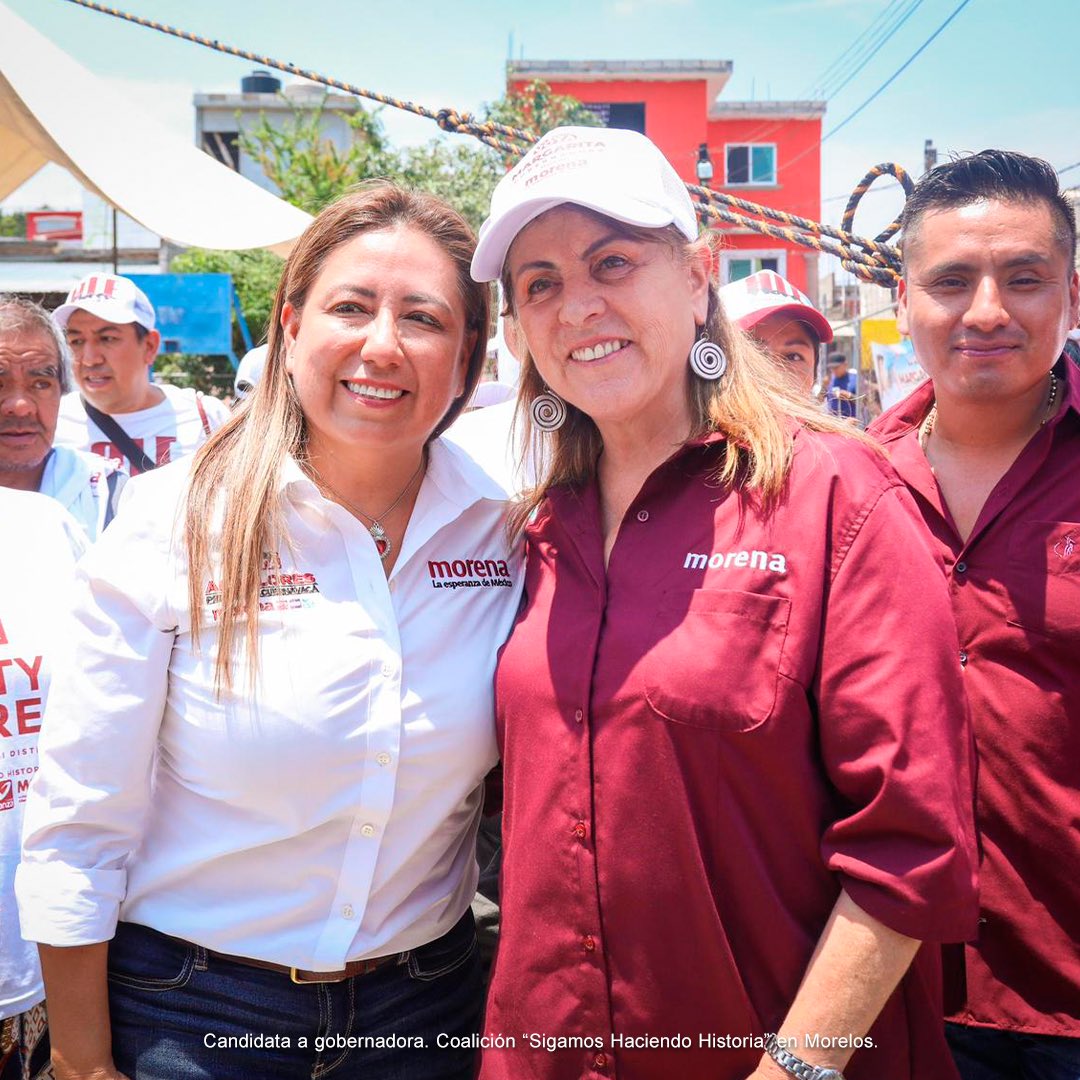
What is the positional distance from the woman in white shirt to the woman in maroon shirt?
24cm

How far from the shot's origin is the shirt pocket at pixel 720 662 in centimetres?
170

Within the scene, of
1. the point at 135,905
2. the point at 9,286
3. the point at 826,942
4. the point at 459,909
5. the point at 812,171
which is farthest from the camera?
the point at 812,171

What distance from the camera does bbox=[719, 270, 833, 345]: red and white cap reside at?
13.3ft

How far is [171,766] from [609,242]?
1.43 meters

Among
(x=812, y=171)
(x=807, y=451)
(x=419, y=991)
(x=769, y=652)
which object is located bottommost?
(x=419, y=991)

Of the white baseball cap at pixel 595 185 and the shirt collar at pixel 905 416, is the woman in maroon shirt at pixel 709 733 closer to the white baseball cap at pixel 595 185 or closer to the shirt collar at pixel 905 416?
the white baseball cap at pixel 595 185

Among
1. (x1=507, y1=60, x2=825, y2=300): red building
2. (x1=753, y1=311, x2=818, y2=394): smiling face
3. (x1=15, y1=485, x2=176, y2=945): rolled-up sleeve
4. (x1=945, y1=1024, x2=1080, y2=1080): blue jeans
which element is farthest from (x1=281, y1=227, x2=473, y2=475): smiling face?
(x1=507, y1=60, x2=825, y2=300): red building

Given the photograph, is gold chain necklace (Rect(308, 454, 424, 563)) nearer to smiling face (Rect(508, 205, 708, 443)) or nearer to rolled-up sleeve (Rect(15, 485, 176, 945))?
rolled-up sleeve (Rect(15, 485, 176, 945))

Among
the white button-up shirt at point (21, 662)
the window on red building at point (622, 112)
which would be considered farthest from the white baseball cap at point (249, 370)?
the window on red building at point (622, 112)

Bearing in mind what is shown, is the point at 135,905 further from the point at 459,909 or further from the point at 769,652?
the point at 769,652

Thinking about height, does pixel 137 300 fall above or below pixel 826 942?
above

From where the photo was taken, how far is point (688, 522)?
192 centimetres

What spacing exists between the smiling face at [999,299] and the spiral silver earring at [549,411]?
0.87 metres

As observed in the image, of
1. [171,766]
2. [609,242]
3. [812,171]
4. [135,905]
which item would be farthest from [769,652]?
[812,171]
